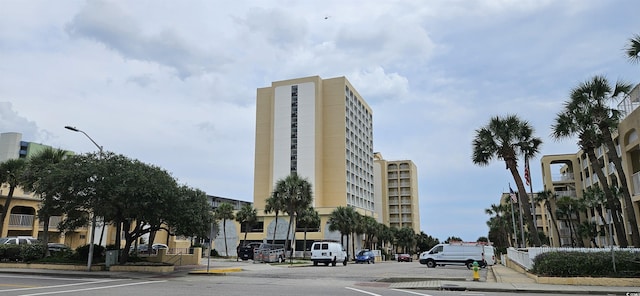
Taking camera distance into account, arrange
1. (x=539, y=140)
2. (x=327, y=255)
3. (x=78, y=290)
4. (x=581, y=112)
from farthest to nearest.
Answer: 1. (x=327, y=255)
2. (x=539, y=140)
3. (x=581, y=112)
4. (x=78, y=290)

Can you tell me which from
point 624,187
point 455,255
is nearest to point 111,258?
point 455,255

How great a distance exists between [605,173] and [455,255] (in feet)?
78.8

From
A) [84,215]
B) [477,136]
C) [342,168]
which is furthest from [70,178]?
[342,168]

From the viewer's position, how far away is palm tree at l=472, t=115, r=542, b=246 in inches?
1222

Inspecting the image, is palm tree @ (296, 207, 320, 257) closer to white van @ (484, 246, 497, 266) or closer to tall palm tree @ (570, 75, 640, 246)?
white van @ (484, 246, 497, 266)

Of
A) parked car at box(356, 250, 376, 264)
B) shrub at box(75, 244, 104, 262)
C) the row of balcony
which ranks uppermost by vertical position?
the row of balcony

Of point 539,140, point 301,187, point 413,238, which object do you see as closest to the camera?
point 539,140

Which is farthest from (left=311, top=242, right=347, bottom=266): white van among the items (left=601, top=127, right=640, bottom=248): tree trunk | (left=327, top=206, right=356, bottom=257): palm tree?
(left=327, top=206, right=356, bottom=257): palm tree

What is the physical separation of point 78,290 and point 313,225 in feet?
188

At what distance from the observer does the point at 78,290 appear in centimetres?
1598

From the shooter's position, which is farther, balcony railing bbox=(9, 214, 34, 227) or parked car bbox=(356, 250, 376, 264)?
parked car bbox=(356, 250, 376, 264)

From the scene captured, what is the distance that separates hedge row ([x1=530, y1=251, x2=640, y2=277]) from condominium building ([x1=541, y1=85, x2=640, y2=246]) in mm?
1059

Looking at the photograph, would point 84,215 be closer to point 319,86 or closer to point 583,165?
point 583,165

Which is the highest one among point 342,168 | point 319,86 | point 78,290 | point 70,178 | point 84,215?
point 319,86
